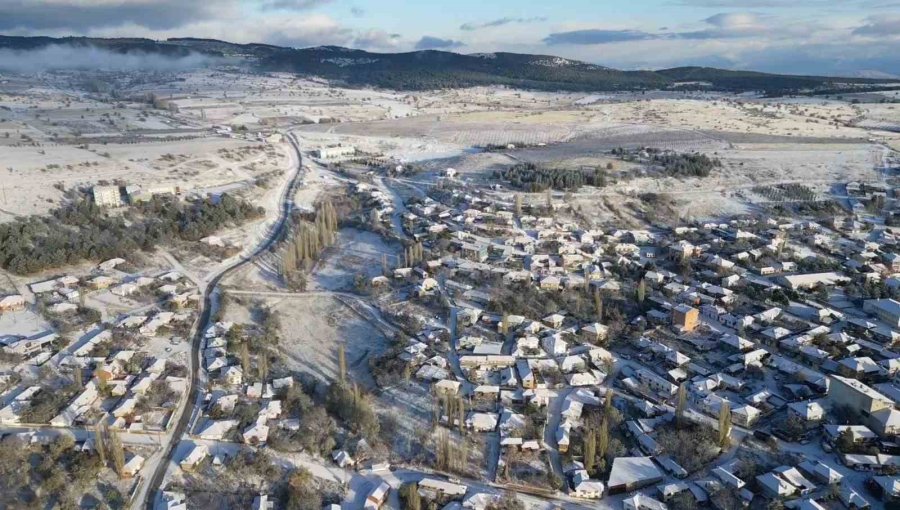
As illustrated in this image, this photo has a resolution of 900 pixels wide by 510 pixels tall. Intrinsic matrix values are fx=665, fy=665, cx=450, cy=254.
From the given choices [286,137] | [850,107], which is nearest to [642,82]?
[850,107]

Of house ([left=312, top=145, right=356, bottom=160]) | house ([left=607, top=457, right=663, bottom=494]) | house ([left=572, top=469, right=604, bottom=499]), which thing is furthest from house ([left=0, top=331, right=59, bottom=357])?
house ([left=312, top=145, right=356, bottom=160])

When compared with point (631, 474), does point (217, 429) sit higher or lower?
higher

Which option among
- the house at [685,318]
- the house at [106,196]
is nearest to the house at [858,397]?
the house at [685,318]

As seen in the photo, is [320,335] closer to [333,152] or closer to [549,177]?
[549,177]

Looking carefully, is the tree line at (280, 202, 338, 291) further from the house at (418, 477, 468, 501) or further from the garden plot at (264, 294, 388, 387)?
the house at (418, 477, 468, 501)

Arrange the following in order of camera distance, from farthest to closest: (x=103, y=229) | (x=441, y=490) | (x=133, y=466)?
1. (x=103, y=229)
2. (x=133, y=466)
3. (x=441, y=490)

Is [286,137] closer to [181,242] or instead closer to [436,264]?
[181,242]

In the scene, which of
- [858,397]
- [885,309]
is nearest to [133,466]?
[858,397]
